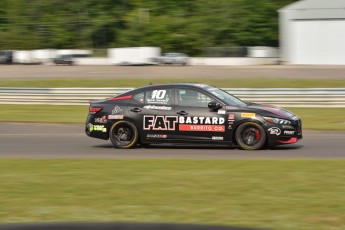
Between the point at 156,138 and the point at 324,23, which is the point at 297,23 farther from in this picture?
the point at 156,138

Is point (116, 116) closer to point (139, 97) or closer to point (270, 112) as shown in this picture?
point (139, 97)

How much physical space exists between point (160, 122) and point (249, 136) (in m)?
1.75

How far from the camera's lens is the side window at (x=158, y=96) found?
14.2 m

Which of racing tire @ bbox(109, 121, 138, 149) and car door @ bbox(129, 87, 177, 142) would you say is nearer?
car door @ bbox(129, 87, 177, 142)

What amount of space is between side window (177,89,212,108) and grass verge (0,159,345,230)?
2751 mm

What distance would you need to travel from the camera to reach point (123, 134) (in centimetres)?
1448

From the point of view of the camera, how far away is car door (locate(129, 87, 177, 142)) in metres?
14.1

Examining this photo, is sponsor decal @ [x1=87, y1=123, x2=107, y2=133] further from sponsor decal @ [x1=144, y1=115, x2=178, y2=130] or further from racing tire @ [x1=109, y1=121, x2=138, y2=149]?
sponsor decal @ [x1=144, y1=115, x2=178, y2=130]

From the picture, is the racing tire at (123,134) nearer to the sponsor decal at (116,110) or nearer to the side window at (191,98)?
the sponsor decal at (116,110)

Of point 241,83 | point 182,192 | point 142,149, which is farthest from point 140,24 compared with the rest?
point 182,192

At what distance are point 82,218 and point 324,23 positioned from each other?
169 ft

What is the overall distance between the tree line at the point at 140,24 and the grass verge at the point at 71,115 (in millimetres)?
44628

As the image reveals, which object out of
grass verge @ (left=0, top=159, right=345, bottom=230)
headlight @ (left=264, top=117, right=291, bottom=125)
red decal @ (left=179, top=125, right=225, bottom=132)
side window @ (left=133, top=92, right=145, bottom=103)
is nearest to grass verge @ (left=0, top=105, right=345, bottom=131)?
headlight @ (left=264, top=117, right=291, bottom=125)

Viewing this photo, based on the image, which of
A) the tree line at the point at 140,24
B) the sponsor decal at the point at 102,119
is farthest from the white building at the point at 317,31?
the sponsor decal at the point at 102,119
